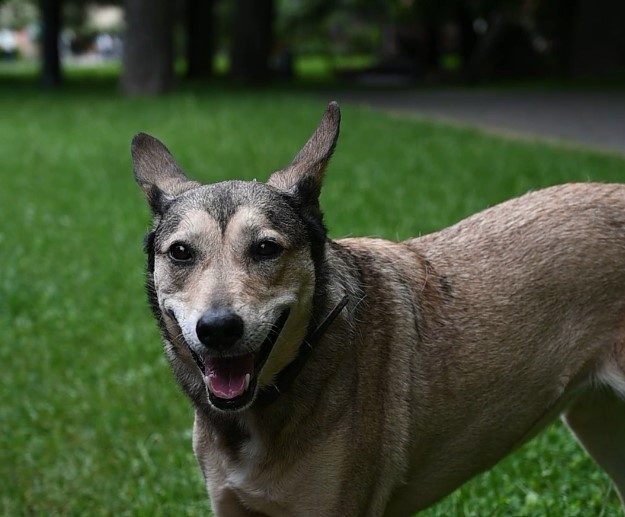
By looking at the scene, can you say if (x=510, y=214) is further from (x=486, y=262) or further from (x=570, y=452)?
(x=570, y=452)

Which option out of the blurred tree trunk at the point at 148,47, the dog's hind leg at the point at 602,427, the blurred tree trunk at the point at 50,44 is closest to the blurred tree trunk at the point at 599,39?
the blurred tree trunk at the point at 148,47

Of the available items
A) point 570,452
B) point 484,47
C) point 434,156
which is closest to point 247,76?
point 484,47

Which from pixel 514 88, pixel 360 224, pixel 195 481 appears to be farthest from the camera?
pixel 514 88

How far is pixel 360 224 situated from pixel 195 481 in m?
4.91

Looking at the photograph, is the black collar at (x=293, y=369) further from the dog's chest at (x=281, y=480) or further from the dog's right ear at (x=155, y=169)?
the dog's right ear at (x=155, y=169)

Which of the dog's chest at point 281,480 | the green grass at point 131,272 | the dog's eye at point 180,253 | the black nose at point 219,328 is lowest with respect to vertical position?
the green grass at point 131,272

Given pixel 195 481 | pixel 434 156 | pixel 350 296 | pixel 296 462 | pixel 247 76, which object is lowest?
pixel 247 76

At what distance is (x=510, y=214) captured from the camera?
4.18 meters

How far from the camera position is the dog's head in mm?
3289

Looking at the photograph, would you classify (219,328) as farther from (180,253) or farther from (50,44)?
(50,44)

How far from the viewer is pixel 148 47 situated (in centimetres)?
2638

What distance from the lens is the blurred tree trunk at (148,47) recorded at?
26.1 metres

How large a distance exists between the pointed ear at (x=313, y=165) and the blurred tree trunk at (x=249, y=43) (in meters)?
29.2

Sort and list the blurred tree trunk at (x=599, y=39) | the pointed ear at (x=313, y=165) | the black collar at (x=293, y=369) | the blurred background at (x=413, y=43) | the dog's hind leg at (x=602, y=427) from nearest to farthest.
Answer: the black collar at (x=293, y=369)
the pointed ear at (x=313, y=165)
the dog's hind leg at (x=602, y=427)
the blurred background at (x=413, y=43)
the blurred tree trunk at (x=599, y=39)
